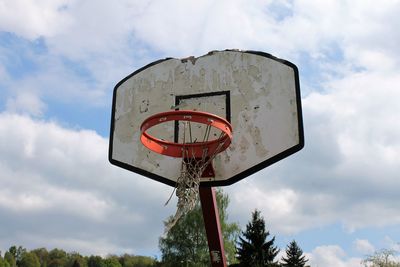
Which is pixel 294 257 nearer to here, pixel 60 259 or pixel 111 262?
pixel 111 262

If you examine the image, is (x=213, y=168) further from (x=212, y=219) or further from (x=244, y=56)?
(x=244, y=56)

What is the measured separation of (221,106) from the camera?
6.11 metres

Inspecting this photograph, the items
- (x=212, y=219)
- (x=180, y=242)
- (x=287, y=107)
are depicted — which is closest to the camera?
(x=287, y=107)

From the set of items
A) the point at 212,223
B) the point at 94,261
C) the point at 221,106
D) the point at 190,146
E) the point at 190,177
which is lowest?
the point at 212,223

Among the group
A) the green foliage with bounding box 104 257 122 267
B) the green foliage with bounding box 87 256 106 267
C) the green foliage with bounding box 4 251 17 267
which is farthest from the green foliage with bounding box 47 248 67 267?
the green foliage with bounding box 104 257 122 267

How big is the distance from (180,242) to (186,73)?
16.1 metres

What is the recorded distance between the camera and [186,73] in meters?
6.54

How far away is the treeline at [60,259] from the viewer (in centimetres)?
6900

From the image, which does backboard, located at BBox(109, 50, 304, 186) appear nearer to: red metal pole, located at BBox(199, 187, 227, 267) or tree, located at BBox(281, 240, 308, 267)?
red metal pole, located at BBox(199, 187, 227, 267)

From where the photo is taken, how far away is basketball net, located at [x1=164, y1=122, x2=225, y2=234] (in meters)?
5.50

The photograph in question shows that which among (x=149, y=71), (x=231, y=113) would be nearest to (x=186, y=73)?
(x=149, y=71)

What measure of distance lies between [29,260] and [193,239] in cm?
5990

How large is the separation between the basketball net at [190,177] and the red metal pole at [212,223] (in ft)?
1.10

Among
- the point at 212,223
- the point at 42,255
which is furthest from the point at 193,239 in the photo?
the point at 42,255
